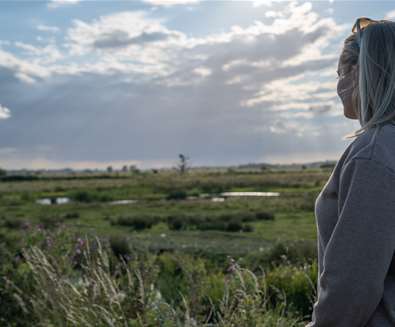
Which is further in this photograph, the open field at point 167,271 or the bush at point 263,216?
the bush at point 263,216

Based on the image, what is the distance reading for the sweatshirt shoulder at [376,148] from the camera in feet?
4.09

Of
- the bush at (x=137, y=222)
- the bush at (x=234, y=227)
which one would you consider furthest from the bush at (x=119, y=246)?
the bush at (x=137, y=222)

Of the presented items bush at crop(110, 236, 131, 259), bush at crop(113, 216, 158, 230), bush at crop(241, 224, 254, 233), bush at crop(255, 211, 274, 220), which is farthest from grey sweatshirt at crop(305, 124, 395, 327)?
bush at crop(255, 211, 274, 220)

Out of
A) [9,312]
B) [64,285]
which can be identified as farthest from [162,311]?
[9,312]

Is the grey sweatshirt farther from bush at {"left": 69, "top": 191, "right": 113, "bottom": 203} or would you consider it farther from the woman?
bush at {"left": 69, "top": 191, "right": 113, "bottom": 203}

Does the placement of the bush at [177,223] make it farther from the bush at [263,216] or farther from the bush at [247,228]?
the bush at [263,216]

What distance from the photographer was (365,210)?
123cm

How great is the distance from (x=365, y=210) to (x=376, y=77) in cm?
34

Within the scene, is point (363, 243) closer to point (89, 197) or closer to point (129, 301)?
point (129, 301)

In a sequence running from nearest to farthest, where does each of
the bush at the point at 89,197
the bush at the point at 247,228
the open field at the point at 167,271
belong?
1. the open field at the point at 167,271
2. the bush at the point at 247,228
3. the bush at the point at 89,197

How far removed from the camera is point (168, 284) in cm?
695

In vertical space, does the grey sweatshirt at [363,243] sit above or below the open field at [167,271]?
above

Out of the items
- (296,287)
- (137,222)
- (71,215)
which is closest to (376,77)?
(296,287)

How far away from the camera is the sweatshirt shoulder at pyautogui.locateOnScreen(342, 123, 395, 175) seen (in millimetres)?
1246
